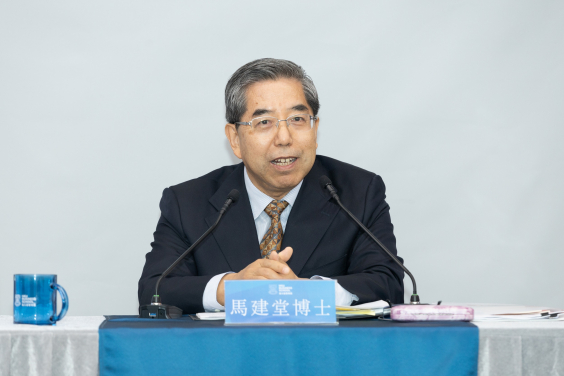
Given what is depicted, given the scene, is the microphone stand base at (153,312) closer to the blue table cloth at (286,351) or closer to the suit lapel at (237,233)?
the blue table cloth at (286,351)

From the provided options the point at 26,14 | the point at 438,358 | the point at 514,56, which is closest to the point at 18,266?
the point at 26,14

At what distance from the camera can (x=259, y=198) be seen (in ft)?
8.73

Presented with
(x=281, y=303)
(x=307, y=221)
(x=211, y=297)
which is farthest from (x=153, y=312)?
(x=307, y=221)

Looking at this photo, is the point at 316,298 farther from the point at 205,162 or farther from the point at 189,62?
the point at 189,62

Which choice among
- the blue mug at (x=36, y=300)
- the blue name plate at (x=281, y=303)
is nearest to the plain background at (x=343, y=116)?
the blue mug at (x=36, y=300)

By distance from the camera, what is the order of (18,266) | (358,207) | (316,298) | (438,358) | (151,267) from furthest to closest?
(18,266) → (358,207) → (151,267) → (316,298) → (438,358)

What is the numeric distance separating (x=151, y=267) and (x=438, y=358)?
131 centimetres

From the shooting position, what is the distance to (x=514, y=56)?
126 inches

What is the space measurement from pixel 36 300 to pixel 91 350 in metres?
0.25

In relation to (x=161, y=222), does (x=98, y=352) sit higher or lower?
lower

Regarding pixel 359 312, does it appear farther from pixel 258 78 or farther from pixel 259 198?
pixel 258 78

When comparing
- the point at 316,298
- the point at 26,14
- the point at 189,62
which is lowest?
the point at 316,298

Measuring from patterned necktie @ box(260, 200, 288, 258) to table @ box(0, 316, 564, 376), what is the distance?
3.77 ft

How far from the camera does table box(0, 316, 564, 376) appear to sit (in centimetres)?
135
